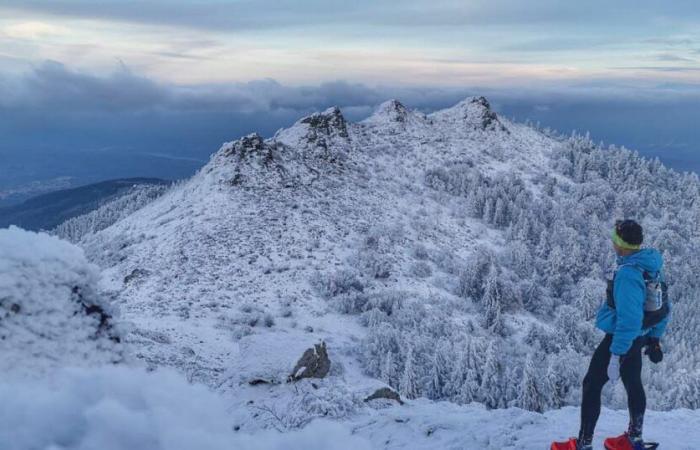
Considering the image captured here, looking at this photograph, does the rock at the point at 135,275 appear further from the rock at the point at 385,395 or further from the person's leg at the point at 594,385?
the person's leg at the point at 594,385

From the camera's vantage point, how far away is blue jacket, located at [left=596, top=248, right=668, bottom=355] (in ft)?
17.8

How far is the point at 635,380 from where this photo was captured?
→ 5.97 metres

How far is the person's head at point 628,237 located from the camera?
5695 millimetres

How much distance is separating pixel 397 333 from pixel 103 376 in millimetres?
23774

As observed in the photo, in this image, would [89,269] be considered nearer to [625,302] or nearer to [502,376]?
[625,302]

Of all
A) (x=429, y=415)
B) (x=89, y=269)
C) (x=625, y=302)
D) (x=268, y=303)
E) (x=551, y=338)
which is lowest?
(x=551, y=338)

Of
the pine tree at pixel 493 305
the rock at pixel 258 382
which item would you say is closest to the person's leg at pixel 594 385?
the rock at pixel 258 382

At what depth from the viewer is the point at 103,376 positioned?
2041 mm

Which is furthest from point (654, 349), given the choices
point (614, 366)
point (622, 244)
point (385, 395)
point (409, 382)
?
point (409, 382)

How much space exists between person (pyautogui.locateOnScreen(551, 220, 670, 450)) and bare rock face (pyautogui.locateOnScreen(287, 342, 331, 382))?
21.6ft

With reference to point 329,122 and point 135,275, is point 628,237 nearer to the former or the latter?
point 135,275

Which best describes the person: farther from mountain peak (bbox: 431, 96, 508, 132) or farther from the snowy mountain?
mountain peak (bbox: 431, 96, 508, 132)

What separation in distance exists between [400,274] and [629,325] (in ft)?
90.6

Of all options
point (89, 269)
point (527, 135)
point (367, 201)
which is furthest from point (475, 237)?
point (89, 269)
